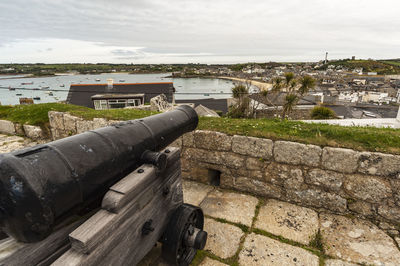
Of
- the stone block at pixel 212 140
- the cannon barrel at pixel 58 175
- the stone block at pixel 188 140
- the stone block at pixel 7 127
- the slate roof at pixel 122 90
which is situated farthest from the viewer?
the slate roof at pixel 122 90

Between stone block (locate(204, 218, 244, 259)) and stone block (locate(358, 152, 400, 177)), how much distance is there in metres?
1.57

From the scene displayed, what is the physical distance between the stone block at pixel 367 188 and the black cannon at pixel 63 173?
2.26 m

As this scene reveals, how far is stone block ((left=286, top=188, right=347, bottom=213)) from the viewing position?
8.82ft

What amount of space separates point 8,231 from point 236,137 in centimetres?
251

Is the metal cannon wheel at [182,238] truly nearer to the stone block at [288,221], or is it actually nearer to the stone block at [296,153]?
the stone block at [288,221]

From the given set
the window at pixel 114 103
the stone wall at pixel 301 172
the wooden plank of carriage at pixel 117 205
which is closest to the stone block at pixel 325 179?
the stone wall at pixel 301 172

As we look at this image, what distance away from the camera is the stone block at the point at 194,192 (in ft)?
9.88

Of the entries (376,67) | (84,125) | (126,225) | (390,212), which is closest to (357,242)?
(390,212)

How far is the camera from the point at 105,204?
133cm

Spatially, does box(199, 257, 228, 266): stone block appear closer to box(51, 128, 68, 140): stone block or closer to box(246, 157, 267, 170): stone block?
box(246, 157, 267, 170): stone block

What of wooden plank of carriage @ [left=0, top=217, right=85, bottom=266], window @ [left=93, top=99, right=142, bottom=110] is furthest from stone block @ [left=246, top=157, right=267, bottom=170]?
window @ [left=93, top=99, right=142, bottom=110]

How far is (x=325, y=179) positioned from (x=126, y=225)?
2.37 metres

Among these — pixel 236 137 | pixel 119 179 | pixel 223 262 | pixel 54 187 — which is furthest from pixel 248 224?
pixel 54 187

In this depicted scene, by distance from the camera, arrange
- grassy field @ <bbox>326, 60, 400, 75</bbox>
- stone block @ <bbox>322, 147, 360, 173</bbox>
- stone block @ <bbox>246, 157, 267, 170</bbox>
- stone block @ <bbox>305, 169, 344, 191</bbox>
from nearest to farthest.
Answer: stone block @ <bbox>322, 147, 360, 173</bbox> → stone block @ <bbox>305, 169, 344, 191</bbox> → stone block @ <bbox>246, 157, 267, 170</bbox> → grassy field @ <bbox>326, 60, 400, 75</bbox>
